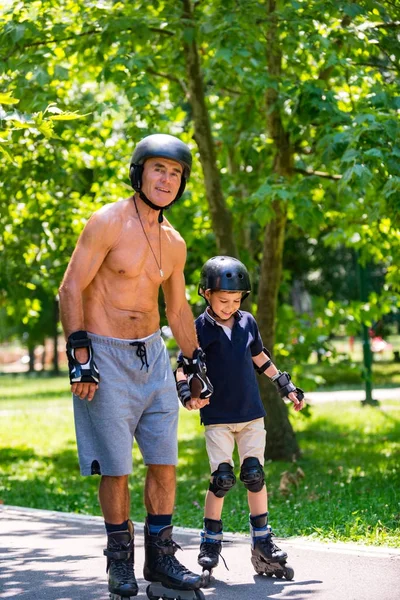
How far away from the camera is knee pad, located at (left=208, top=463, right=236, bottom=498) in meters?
5.70

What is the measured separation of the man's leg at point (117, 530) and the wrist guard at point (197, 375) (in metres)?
0.62

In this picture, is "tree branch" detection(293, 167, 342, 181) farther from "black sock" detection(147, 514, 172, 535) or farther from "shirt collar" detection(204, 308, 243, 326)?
"black sock" detection(147, 514, 172, 535)

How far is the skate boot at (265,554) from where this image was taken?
18.3ft

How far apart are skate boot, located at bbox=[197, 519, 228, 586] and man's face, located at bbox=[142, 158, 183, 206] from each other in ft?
5.60

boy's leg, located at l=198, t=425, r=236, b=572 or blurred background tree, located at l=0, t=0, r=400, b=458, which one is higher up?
blurred background tree, located at l=0, t=0, r=400, b=458

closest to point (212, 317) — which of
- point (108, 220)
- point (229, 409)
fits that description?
point (229, 409)

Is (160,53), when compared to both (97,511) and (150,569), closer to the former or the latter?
(97,511)

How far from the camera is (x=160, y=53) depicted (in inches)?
415

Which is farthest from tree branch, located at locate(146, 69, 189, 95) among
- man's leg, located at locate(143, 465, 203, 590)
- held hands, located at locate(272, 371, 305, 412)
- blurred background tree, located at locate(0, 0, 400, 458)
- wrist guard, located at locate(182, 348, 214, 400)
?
man's leg, located at locate(143, 465, 203, 590)

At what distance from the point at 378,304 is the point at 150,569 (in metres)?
7.47

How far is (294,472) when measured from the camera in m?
10.0

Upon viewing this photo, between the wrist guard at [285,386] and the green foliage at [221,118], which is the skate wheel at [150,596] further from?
the green foliage at [221,118]

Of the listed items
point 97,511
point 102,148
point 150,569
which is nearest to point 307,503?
point 97,511

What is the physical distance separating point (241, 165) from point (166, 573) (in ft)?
28.1
